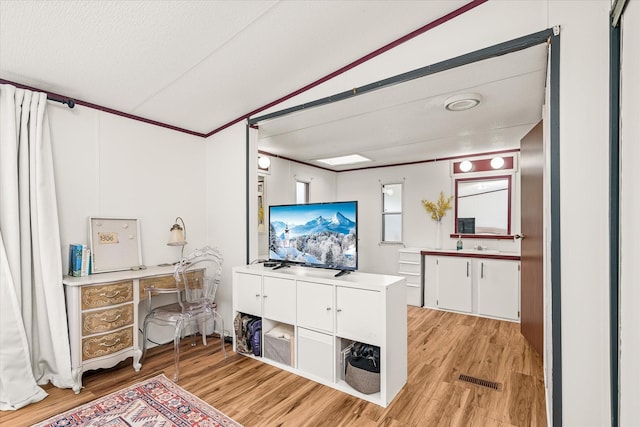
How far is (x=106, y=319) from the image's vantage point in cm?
255

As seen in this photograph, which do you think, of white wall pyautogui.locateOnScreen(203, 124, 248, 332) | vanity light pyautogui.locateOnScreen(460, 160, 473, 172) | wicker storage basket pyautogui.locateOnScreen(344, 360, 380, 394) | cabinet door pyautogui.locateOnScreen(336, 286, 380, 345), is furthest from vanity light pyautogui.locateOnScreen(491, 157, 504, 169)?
wicker storage basket pyautogui.locateOnScreen(344, 360, 380, 394)

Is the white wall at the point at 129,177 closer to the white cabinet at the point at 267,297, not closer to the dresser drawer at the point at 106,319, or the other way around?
the dresser drawer at the point at 106,319

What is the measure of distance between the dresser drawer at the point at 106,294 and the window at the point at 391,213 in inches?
163

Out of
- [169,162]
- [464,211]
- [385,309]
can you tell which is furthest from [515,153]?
[169,162]

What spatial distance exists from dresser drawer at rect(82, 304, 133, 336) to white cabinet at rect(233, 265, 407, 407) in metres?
A: 1.09

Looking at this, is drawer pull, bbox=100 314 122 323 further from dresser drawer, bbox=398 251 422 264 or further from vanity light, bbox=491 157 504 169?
vanity light, bbox=491 157 504 169

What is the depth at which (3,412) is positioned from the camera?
2131mm

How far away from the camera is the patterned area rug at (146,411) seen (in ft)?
6.51

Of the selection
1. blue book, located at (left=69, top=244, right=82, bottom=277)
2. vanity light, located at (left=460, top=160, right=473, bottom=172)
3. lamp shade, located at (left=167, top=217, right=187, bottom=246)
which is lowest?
blue book, located at (left=69, top=244, right=82, bottom=277)

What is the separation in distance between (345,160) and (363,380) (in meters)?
3.63

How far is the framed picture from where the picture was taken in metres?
2.85

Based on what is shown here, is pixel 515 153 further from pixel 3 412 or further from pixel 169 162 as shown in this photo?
pixel 3 412

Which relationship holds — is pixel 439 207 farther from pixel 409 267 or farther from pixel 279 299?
pixel 279 299

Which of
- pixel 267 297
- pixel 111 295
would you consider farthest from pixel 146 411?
pixel 267 297
